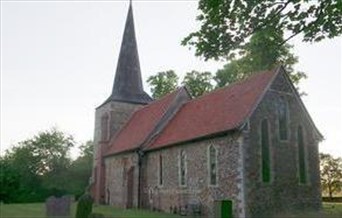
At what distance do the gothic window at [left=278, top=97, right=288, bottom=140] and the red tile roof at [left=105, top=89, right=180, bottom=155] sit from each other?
403 inches

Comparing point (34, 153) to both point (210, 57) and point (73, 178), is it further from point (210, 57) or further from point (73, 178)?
point (210, 57)

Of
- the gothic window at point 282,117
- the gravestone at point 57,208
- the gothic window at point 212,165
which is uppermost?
the gothic window at point 282,117

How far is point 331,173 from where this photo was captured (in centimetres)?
5178

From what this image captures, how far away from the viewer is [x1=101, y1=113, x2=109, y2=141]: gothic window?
38.3 m

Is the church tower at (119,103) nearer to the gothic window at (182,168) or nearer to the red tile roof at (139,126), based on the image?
the red tile roof at (139,126)

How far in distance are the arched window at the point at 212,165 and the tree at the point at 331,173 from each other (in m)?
32.7

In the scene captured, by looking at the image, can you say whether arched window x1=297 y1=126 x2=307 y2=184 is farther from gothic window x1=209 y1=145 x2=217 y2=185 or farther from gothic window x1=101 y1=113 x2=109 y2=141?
gothic window x1=101 y1=113 x2=109 y2=141

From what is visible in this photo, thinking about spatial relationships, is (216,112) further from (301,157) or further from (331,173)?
(331,173)

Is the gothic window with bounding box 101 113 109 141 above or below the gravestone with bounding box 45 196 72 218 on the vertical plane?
above

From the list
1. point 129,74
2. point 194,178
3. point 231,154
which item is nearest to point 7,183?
point 194,178

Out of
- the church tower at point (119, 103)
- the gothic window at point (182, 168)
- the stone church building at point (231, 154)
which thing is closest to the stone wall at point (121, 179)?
the stone church building at point (231, 154)

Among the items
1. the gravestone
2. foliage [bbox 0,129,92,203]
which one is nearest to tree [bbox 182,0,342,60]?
the gravestone

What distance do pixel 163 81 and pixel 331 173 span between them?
22.7 meters

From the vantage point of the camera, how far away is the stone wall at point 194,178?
20.8 meters
